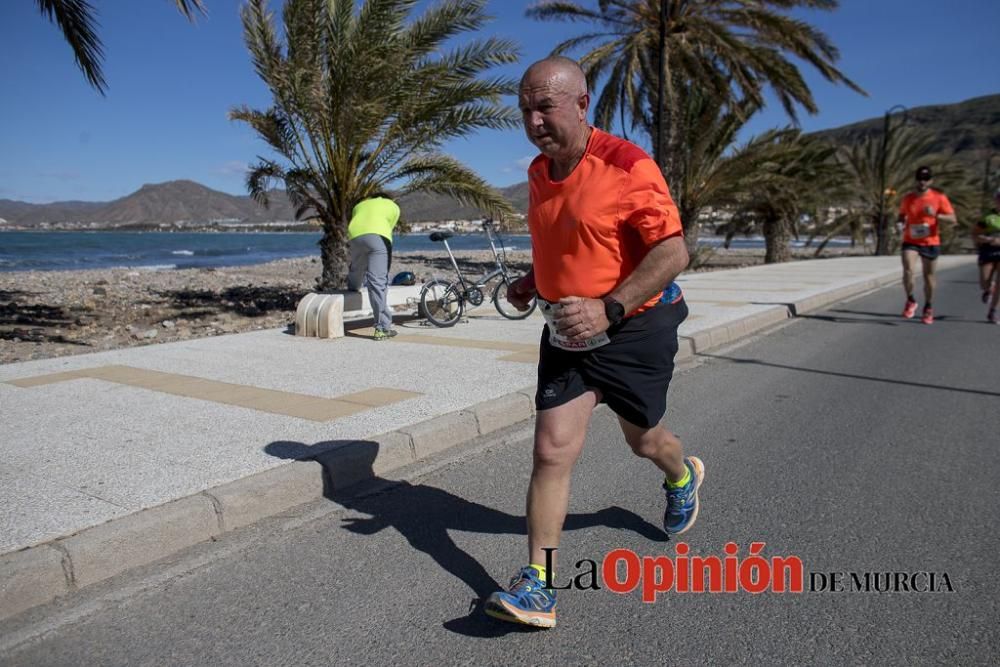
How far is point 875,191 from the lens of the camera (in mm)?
31969

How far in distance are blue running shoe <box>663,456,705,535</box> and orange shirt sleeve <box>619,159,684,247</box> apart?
1.24 meters

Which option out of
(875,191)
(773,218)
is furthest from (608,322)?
(875,191)

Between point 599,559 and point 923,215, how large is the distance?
27.4 ft

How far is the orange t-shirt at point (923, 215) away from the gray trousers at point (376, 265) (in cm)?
643

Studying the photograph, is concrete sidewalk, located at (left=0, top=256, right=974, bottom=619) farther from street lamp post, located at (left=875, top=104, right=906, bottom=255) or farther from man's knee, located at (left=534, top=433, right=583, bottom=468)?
street lamp post, located at (left=875, top=104, right=906, bottom=255)

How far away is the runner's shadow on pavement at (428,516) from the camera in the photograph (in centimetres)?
273

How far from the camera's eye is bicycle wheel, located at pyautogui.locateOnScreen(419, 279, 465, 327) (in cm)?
895

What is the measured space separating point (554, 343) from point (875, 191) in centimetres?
3430

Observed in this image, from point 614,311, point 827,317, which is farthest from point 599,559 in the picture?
point 827,317

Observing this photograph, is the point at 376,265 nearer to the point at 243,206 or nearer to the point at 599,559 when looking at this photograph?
the point at 599,559

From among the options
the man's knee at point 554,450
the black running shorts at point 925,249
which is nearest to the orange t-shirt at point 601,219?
the man's knee at point 554,450

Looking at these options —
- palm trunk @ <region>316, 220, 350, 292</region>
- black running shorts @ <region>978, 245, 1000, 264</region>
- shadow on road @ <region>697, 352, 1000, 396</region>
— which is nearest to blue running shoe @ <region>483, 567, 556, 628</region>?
shadow on road @ <region>697, 352, 1000, 396</region>

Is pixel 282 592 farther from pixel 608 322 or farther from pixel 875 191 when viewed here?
pixel 875 191

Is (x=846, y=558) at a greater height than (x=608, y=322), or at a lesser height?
lesser
